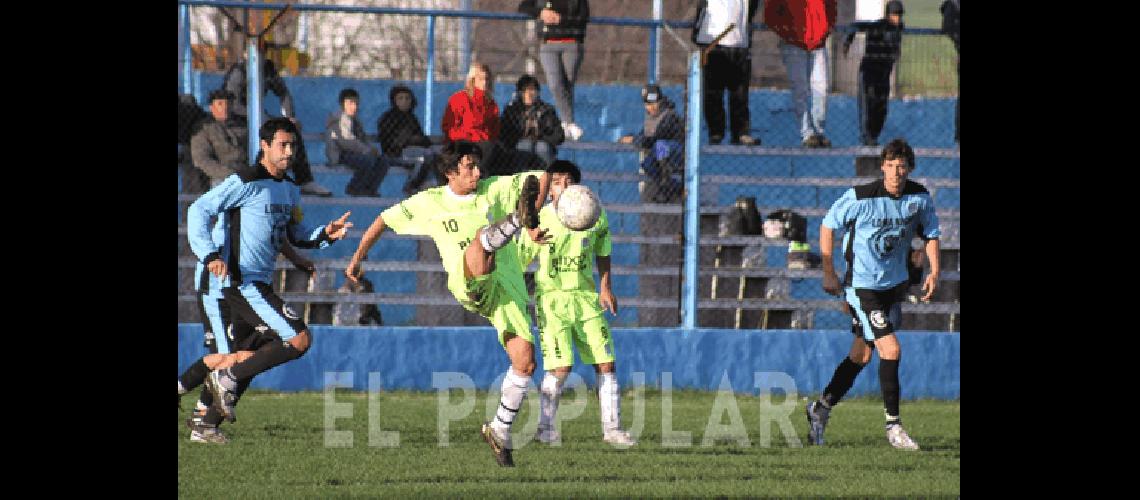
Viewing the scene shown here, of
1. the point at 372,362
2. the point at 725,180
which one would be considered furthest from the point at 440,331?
the point at 725,180

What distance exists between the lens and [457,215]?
1052 centimetres

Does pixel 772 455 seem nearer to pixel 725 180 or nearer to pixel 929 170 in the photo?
pixel 725 180

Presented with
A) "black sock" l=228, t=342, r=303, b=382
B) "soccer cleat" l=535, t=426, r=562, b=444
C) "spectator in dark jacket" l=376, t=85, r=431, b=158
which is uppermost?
"spectator in dark jacket" l=376, t=85, r=431, b=158

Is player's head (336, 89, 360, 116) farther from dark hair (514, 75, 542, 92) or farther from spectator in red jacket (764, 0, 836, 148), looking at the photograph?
spectator in red jacket (764, 0, 836, 148)

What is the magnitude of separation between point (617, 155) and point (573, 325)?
8.61 metres

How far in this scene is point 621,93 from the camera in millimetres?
22109

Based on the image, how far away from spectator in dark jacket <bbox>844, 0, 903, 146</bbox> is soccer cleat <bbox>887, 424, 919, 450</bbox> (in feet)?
21.6

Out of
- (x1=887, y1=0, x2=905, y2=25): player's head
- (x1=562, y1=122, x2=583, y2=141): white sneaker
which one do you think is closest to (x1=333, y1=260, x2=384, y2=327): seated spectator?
(x1=562, y1=122, x2=583, y2=141): white sneaker

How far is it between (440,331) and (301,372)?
1.25 metres

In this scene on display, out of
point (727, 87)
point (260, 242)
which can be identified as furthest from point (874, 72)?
point (260, 242)

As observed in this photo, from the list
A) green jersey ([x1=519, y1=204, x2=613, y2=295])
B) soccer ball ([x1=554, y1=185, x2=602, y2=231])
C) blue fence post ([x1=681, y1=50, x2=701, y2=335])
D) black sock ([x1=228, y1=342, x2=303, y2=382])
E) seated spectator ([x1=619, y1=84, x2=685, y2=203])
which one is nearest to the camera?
soccer ball ([x1=554, y1=185, x2=602, y2=231])

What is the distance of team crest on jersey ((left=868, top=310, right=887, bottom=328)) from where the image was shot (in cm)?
1170

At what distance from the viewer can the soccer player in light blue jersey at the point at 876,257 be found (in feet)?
38.5

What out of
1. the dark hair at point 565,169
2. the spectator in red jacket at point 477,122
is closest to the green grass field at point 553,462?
the dark hair at point 565,169
